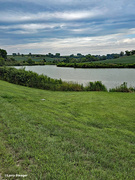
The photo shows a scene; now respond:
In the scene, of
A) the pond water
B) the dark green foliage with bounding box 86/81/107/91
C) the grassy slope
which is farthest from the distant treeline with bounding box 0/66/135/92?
the grassy slope

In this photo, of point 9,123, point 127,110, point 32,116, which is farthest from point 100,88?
point 9,123

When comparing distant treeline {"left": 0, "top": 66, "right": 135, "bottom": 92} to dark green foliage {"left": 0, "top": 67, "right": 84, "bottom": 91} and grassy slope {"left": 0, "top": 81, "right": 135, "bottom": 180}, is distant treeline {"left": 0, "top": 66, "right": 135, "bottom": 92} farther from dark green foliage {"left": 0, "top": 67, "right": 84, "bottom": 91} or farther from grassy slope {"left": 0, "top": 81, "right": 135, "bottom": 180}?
grassy slope {"left": 0, "top": 81, "right": 135, "bottom": 180}

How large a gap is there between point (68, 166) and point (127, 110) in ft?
19.7

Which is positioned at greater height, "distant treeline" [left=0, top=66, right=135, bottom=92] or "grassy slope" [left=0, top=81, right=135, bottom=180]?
"distant treeline" [left=0, top=66, right=135, bottom=92]

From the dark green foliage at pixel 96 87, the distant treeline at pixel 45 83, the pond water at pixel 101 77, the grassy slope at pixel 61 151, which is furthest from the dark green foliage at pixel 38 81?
the grassy slope at pixel 61 151

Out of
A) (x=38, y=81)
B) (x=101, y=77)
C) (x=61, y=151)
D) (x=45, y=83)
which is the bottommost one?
(x=61, y=151)

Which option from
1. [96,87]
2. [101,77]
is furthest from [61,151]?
[101,77]

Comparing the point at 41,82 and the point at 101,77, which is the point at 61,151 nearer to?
the point at 41,82

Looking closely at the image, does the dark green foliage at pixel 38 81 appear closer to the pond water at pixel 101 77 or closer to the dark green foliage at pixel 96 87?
the dark green foliage at pixel 96 87

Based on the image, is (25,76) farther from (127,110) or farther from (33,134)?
(33,134)

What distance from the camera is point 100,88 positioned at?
50.4ft

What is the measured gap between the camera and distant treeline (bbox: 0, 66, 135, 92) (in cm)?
1544

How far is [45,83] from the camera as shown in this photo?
16359 millimetres

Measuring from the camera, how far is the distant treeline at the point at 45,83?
15.4m
